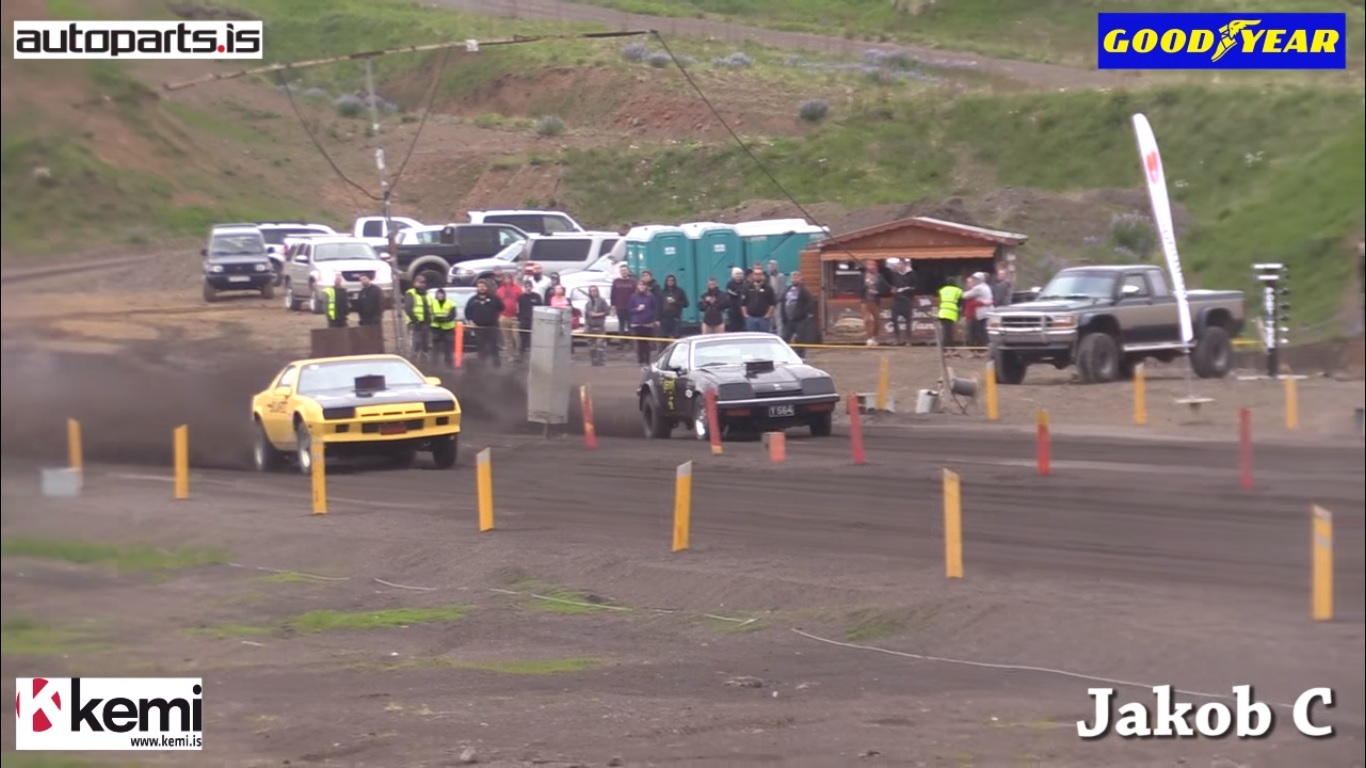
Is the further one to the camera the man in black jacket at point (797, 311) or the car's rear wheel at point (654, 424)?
the car's rear wheel at point (654, 424)

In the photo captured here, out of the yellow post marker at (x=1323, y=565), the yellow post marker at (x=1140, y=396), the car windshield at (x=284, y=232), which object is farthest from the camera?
the car windshield at (x=284, y=232)

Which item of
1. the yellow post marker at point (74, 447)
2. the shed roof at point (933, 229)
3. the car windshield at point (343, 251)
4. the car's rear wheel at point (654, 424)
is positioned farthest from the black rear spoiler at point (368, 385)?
the shed roof at point (933, 229)

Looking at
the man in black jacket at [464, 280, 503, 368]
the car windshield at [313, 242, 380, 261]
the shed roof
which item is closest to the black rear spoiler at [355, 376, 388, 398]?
the man in black jacket at [464, 280, 503, 368]

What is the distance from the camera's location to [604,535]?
517 centimetres

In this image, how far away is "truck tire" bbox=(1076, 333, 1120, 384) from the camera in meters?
3.77

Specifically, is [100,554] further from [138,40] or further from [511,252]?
[511,252]

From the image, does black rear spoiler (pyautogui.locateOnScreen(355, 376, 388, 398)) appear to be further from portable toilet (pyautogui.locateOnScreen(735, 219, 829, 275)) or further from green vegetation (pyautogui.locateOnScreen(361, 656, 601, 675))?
portable toilet (pyautogui.locateOnScreen(735, 219, 829, 275))

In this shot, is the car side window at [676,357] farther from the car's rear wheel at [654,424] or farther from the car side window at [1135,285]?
the car side window at [1135,285]

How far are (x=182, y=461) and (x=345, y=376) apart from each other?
0.57 meters

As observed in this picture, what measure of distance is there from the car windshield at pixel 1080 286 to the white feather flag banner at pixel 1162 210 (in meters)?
0.23

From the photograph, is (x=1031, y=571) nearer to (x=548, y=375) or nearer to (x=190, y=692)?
(x=548, y=375)

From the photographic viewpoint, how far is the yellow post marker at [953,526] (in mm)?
4789

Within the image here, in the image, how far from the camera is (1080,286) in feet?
12.5

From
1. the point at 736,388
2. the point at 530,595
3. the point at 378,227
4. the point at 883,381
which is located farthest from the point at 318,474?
the point at 883,381
